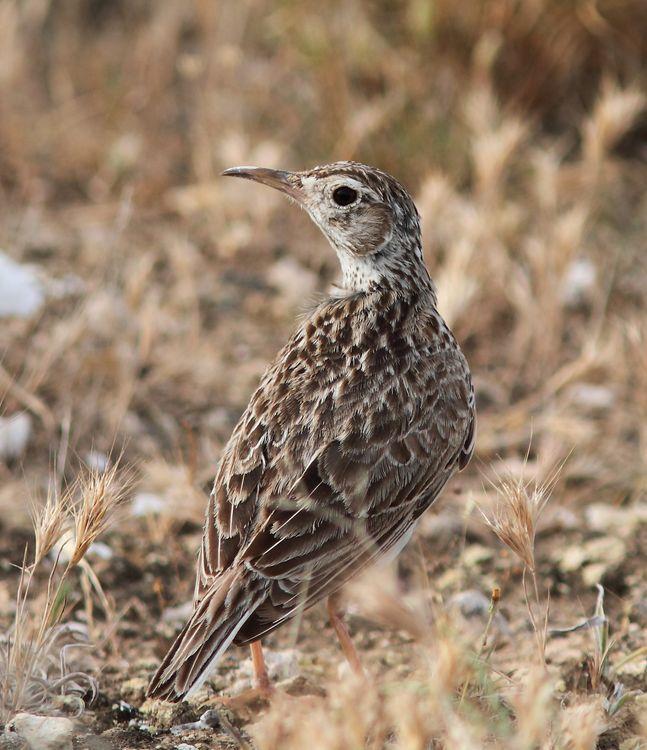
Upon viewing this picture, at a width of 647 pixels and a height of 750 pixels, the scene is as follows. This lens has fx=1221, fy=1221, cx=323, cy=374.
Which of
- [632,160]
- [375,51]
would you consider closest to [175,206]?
[375,51]

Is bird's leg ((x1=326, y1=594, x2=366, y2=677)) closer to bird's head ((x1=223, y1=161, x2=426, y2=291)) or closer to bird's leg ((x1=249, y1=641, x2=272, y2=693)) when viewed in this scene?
bird's leg ((x1=249, y1=641, x2=272, y2=693))

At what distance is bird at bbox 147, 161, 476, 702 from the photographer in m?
3.96

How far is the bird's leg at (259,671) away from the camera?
4.21 metres

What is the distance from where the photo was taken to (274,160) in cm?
777

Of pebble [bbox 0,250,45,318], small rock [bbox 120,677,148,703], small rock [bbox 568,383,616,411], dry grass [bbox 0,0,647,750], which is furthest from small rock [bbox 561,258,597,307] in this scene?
small rock [bbox 120,677,148,703]

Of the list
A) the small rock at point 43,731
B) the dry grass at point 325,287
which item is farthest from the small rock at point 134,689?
the small rock at point 43,731

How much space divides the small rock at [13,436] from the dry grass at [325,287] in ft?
0.26

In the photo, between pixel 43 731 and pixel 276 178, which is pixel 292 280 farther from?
pixel 43 731

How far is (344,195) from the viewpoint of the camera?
493 cm

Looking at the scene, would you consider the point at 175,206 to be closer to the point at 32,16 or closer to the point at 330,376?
the point at 32,16

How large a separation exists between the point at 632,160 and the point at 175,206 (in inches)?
130

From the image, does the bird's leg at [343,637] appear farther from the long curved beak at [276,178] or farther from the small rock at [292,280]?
the small rock at [292,280]

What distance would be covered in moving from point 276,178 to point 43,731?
2435 millimetres

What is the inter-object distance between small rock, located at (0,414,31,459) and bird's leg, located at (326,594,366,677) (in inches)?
79.2
